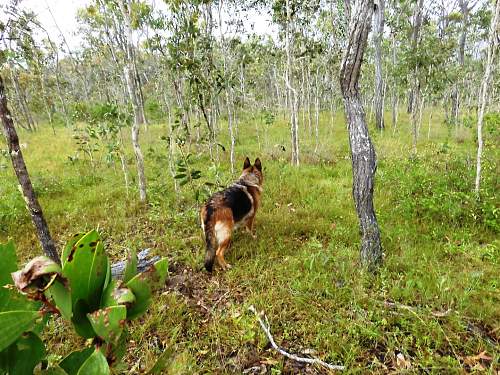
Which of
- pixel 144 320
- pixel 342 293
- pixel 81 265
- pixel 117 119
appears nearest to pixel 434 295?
pixel 342 293

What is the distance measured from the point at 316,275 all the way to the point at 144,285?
310 cm

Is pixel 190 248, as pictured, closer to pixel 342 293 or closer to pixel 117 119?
pixel 342 293

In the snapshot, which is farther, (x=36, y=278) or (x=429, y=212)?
(x=429, y=212)

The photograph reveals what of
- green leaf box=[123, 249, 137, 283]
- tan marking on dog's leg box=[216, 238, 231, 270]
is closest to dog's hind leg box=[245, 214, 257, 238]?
tan marking on dog's leg box=[216, 238, 231, 270]

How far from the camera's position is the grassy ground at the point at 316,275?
2.61 m

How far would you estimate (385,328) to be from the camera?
2793mm

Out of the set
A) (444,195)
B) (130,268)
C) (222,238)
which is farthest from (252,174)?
(130,268)

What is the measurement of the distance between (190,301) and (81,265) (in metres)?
2.96

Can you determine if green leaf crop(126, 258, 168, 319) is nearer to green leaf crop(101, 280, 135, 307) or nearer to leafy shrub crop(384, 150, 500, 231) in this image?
green leaf crop(101, 280, 135, 307)

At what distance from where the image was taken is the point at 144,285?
0.65m

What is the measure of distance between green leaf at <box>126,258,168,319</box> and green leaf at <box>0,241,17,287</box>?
22cm

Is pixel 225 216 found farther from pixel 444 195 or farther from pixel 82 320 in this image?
pixel 444 195


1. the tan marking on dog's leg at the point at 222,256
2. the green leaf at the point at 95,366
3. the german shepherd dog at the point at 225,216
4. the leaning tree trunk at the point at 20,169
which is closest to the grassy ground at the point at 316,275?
the tan marking on dog's leg at the point at 222,256

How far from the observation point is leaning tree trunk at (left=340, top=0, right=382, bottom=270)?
111 inches
